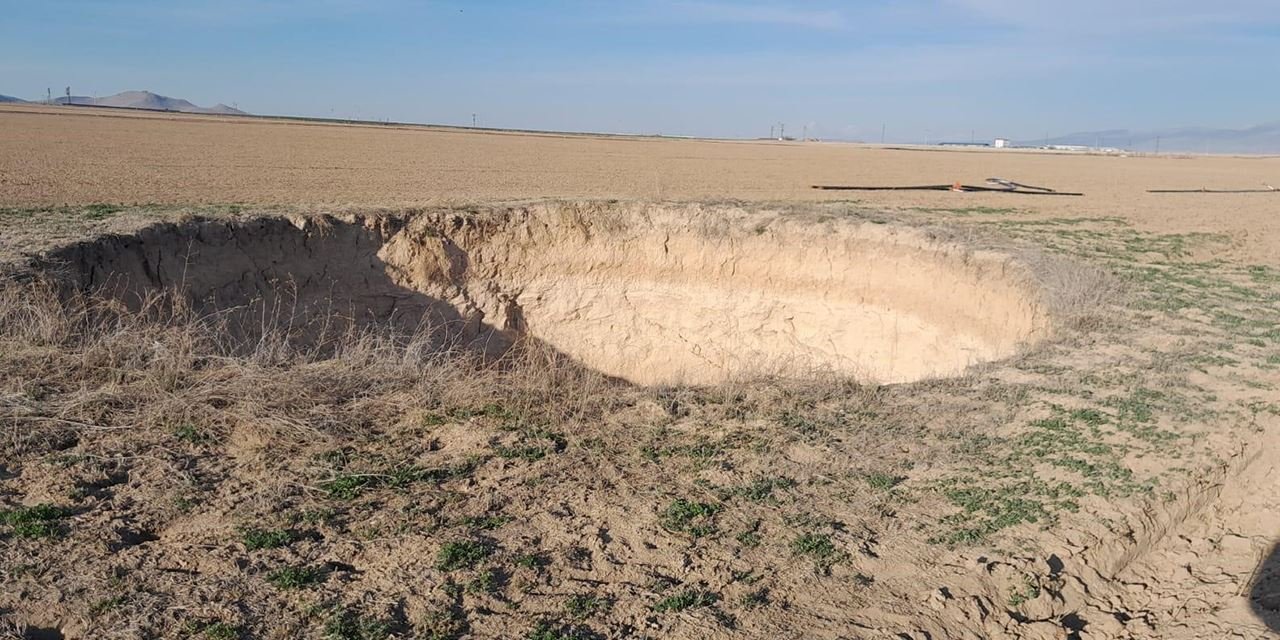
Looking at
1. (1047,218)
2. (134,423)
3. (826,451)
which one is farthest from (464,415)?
(1047,218)

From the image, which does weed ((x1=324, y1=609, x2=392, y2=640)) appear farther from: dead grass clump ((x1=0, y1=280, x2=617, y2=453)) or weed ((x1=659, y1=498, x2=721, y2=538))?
dead grass clump ((x1=0, y1=280, x2=617, y2=453))

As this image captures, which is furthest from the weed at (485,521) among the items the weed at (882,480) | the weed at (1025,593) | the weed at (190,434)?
the weed at (1025,593)

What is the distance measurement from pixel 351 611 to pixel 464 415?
2315 millimetres

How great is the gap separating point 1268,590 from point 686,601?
10.5 feet

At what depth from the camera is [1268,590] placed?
183 inches

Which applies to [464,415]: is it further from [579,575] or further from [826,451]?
[826,451]

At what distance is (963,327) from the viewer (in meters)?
11.4

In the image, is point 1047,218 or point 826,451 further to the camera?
point 1047,218

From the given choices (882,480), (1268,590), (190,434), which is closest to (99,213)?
(190,434)

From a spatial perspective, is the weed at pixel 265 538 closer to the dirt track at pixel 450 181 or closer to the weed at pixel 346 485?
the weed at pixel 346 485

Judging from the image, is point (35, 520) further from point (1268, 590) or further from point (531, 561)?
point (1268, 590)

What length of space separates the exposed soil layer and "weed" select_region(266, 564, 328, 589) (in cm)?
742

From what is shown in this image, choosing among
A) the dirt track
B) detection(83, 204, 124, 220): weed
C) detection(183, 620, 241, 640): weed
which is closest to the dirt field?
detection(183, 620, 241, 640): weed

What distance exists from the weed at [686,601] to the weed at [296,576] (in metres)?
1.59
